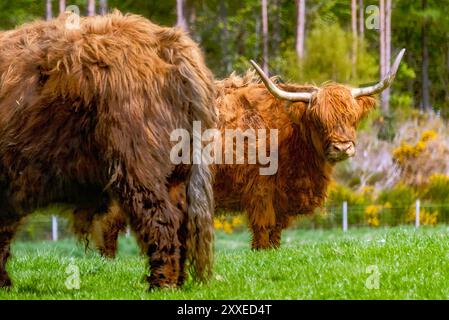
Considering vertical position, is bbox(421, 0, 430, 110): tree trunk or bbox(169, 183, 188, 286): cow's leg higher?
bbox(421, 0, 430, 110): tree trunk

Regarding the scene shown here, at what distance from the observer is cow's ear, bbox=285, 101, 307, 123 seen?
959 centimetres

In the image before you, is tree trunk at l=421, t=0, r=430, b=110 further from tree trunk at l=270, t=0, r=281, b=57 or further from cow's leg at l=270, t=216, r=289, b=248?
cow's leg at l=270, t=216, r=289, b=248

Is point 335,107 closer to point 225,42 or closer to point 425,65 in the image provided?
point 225,42

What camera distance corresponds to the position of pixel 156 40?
19.6 feet

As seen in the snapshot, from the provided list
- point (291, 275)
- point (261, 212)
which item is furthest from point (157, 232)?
point (261, 212)

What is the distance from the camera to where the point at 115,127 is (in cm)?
558

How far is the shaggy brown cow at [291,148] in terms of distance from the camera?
9188 millimetres

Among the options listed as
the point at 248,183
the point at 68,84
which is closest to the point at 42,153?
the point at 68,84

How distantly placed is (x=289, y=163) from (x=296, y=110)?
1.92 ft

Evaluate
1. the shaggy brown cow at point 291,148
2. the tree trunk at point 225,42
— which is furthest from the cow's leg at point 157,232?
the tree trunk at point 225,42

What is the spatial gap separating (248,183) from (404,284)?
3.66 m

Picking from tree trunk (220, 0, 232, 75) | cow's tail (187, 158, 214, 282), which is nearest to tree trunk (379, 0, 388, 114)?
tree trunk (220, 0, 232, 75)

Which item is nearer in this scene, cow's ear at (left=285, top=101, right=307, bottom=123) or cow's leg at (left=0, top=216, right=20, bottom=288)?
cow's leg at (left=0, top=216, right=20, bottom=288)

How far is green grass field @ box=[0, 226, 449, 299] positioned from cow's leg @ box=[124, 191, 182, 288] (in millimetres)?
122
